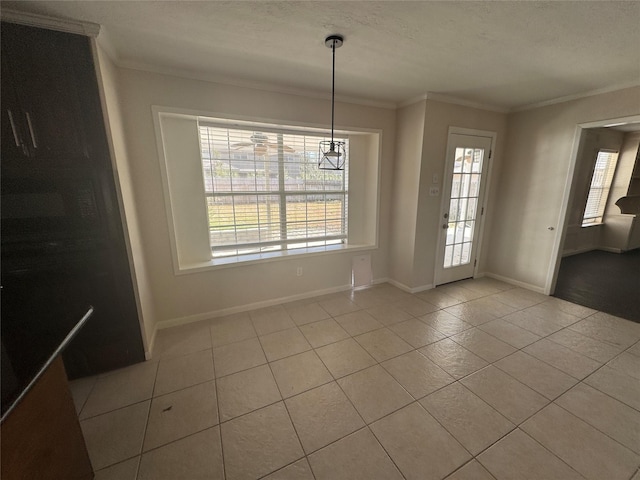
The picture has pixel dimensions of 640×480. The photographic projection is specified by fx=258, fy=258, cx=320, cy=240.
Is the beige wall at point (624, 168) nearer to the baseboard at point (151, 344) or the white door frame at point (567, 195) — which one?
the white door frame at point (567, 195)

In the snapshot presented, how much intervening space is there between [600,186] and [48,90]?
7.92m

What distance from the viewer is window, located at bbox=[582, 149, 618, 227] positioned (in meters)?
4.84

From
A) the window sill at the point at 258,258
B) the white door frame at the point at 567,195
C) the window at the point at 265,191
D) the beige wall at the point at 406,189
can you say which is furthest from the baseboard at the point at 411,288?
the white door frame at the point at 567,195

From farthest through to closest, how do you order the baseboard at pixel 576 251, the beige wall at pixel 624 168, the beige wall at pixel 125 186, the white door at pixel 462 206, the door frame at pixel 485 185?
the baseboard at pixel 576 251, the beige wall at pixel 624 168, the white door at pixel 462 206, the door frame at pixel 485 185, the beige wall at pixel 125 186

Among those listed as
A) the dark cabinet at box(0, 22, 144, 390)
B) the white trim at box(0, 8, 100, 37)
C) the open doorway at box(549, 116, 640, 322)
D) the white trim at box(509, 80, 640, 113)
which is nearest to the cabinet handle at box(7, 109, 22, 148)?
the dark cabinet at box(0, 22, 144, 390)

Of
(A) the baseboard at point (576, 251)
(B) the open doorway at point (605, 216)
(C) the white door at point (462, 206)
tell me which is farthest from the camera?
(A) the baseboard at point (576, 251)

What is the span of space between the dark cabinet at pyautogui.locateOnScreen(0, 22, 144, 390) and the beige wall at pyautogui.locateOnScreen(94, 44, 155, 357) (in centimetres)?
5

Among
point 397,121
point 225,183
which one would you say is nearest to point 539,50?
point 397,121

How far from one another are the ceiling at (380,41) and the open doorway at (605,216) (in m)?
2.75

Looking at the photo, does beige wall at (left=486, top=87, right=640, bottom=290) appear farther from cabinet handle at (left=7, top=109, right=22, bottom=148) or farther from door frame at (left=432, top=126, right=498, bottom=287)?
cabinet handle at (left=7, top=109, right=22, bottom=148)

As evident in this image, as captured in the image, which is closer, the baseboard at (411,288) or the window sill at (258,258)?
the window sill at (258,258)

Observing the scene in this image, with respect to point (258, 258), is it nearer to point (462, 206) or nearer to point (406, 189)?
point (406, 189)

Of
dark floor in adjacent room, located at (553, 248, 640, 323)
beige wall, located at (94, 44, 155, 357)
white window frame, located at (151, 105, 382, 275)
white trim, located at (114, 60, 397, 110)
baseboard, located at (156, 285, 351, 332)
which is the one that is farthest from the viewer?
dark floor in adjacent room, located at (553, 248, 640, 323)

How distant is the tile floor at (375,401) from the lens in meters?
1.39
